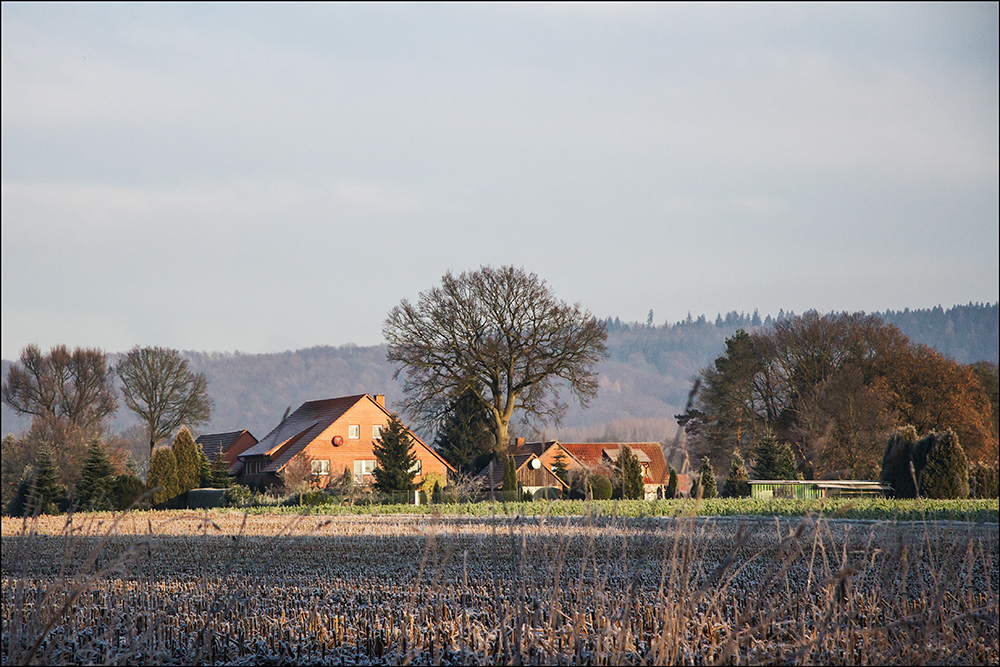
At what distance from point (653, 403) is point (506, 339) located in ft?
361

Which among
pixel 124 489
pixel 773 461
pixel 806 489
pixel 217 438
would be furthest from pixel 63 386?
pixel 806 489

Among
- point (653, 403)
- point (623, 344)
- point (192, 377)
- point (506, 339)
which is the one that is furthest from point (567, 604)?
point (623, 344)

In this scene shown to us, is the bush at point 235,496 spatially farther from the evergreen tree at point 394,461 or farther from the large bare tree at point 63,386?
the large bare tree at point 63,386

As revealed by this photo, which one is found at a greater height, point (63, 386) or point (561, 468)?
point (63, 386)

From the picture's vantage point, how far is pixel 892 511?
19.4 metres

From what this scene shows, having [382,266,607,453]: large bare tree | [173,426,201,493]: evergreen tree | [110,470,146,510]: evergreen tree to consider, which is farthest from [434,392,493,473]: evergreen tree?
[110,470,146,510]: evergreen tree

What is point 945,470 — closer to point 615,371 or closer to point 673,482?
point 673,482

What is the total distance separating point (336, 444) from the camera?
144ft

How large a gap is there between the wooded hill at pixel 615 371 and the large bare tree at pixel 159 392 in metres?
2.48

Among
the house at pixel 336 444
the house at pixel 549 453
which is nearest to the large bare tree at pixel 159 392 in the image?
the house at pixel 336 444

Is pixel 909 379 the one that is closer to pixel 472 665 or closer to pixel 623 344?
pixel 472 665

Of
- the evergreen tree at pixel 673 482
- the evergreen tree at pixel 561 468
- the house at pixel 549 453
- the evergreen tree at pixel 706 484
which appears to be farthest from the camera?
the house at pixel 549 453

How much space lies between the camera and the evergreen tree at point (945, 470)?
84.7ft

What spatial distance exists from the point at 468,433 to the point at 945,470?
1992 cm
